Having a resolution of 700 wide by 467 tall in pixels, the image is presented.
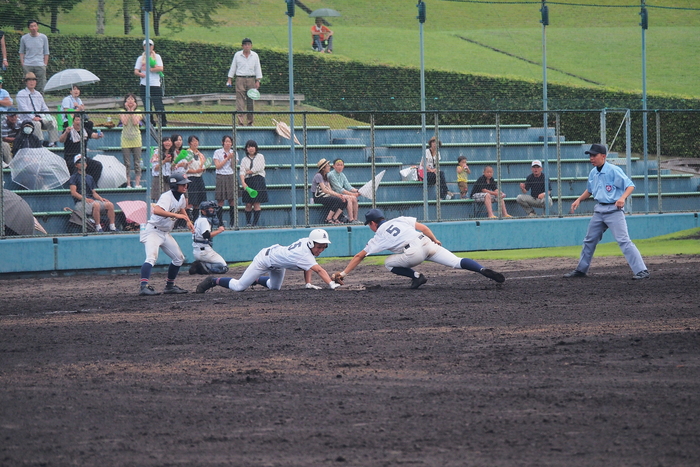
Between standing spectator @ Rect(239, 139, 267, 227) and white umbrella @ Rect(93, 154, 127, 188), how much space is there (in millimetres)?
2360

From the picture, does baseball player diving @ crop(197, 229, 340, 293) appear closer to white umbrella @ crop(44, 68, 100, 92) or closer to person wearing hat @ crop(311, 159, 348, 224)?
person wearing hat @ crop(311, 159, 348, 224)

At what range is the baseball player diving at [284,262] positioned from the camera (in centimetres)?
1209

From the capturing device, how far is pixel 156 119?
688 inches

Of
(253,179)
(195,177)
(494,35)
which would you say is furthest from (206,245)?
(494,35)

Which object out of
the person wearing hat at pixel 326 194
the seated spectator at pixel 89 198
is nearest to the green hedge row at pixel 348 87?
the person wearing hat at pixel 326 194

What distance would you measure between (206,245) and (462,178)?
20.4 feet

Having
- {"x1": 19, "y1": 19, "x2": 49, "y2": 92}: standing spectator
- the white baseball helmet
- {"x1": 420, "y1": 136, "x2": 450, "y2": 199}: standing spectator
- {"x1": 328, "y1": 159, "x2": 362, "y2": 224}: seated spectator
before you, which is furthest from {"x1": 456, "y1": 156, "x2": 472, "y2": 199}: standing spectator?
{"x1": 19, "y1": 19, "x2": 49, "y2": 92}: standing spectator

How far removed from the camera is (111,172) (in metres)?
17.5

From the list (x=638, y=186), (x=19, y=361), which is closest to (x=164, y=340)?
(x=19, y=361)

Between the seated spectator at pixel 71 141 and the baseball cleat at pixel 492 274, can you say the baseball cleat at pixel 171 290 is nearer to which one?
the seated spectator at pixel 71 141

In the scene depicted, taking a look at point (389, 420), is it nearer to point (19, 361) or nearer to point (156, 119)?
point (19, 361)

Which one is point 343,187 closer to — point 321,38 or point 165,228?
point 165,228

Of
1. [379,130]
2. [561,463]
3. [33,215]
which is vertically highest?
[379,130]

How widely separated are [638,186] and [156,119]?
11852mm
